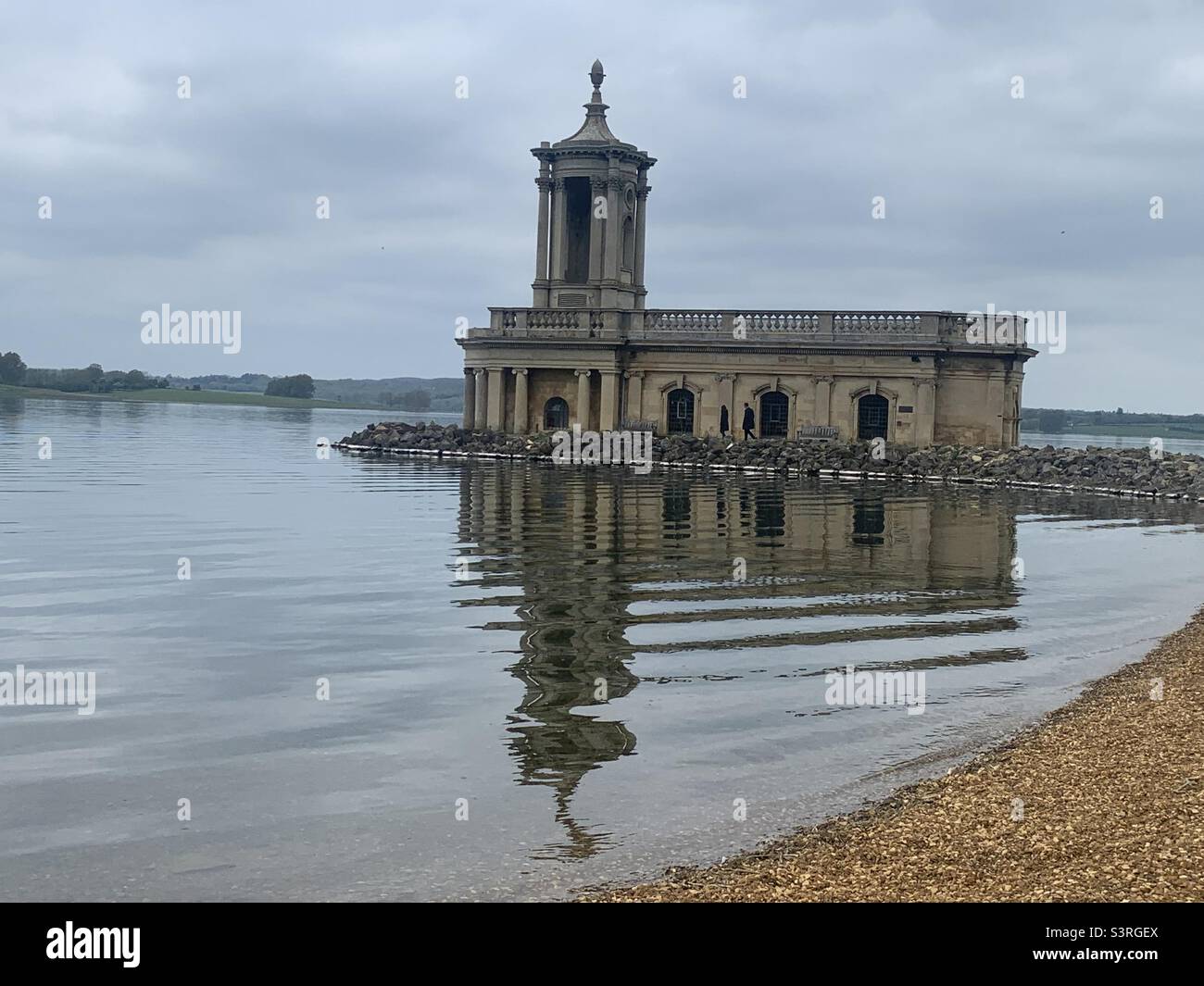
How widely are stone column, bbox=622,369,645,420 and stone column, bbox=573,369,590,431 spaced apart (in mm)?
1698

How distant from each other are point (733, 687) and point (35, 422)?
8945 cm

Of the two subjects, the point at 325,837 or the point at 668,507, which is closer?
the point at 325,837

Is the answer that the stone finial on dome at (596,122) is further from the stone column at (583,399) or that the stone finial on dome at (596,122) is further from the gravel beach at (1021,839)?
the gravel beach at (1021,839)

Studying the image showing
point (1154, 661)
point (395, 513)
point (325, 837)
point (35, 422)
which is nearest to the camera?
point (325, 837)

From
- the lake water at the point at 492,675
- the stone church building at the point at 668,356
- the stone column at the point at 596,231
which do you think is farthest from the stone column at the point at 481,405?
the lake water at the point at 492,675

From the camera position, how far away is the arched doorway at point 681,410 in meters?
62.6

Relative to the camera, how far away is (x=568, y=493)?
41312 millimetres

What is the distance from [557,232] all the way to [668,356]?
8.03 meters

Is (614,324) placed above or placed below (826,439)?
above

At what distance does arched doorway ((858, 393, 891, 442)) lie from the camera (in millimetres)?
59688

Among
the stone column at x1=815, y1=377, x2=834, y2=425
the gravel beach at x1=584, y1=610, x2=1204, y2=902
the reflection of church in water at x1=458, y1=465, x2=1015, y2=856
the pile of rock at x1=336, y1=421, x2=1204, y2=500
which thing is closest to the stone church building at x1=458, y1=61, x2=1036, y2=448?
the stone column at x1=815, y1=377, x2=834, y2=425

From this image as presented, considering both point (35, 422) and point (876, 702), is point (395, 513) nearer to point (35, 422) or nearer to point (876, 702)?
point (876, 702)

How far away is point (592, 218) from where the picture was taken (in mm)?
64188
